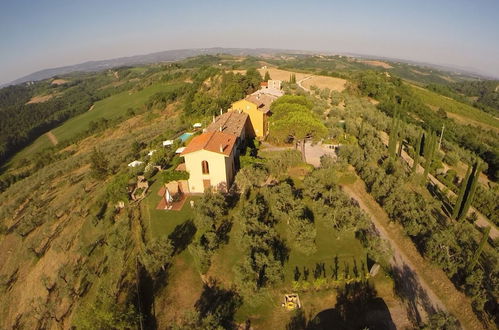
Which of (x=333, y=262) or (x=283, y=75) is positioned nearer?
(x=333, y=262)

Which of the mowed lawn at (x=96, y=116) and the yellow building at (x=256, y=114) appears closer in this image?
the yellow building at (x=256, y=114)

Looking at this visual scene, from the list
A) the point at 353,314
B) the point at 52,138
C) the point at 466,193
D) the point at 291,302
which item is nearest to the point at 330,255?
the point at 353,314

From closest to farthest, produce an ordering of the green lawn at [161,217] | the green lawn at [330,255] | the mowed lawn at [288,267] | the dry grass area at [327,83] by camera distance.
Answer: the mowed lawn at [288,267], the green lawn at [330,255], the green lawn at [161,217], the dry grass area at [327,83]

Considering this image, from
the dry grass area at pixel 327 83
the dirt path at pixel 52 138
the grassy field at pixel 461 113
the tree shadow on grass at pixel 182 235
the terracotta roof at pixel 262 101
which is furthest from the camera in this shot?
the dirt path at pixel 52 138

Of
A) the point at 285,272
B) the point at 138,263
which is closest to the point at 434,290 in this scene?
the point at 285,272

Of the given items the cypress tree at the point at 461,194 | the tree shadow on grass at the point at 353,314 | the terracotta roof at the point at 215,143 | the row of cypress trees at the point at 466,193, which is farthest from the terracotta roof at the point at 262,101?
the tree shadow on grass at the point at 353,314

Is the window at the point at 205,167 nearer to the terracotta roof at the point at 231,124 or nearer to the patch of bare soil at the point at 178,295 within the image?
the terracotta roof at the point at 231,124

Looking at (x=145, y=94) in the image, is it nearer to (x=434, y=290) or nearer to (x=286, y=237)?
(x=286, y=237)
